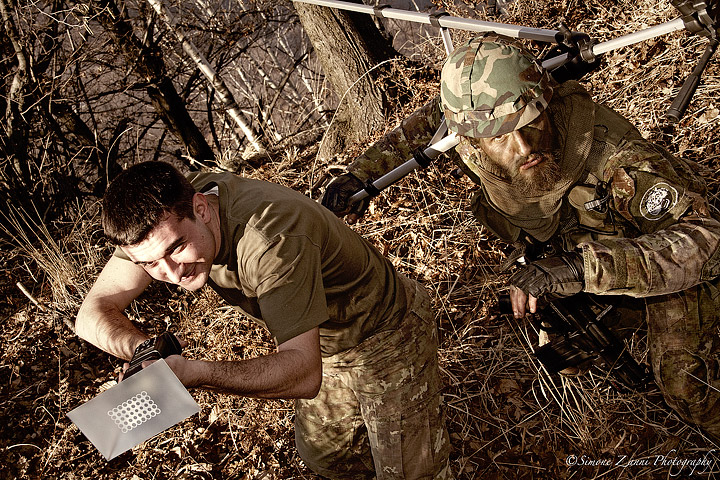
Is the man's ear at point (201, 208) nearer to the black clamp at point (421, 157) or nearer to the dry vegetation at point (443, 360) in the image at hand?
the black clamp at point (421, 157)

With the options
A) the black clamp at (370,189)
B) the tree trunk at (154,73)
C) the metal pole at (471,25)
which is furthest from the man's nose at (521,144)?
the tree trunk at (154,73)

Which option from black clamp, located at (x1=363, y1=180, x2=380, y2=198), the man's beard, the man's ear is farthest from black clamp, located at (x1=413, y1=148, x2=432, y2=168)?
the man's ear

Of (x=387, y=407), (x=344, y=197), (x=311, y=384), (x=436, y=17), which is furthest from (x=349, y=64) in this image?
(x=311, y=384)

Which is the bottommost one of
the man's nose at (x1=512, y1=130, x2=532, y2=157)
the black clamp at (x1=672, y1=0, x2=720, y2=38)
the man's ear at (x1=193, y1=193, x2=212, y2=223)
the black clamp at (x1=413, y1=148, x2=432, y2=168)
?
the black clamp at (x1=413, y1=148, x2=432, y2=168)

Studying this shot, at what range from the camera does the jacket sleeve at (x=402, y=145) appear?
3.93m

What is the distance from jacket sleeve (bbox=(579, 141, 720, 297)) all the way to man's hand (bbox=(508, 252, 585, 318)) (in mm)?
50

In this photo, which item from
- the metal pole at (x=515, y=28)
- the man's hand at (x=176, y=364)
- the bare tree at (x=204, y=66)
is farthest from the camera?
the bare tree at (x=204, y=66)

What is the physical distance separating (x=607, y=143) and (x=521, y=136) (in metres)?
0.43

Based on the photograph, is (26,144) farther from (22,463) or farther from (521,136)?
(521,136)

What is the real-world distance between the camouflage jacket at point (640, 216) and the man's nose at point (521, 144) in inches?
12.3

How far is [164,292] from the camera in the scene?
509 cm

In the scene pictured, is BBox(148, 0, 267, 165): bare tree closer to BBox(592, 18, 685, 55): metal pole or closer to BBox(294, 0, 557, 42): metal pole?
BBox(294, 0, 557, 42): metal pole

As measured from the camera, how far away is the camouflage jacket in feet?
9.02

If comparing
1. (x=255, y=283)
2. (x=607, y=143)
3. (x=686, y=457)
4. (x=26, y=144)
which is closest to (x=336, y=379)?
(x=255, y=283)
